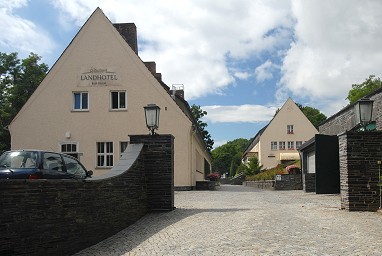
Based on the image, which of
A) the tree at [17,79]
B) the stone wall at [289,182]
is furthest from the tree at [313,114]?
the stone wall at [289,182]

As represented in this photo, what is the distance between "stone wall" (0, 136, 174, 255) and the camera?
20.7ft

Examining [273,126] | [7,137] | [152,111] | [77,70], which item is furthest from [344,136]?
[273,126]

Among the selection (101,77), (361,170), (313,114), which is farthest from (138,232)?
(313,114)

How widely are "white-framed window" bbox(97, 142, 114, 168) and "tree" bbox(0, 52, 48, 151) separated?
1887 centimetres

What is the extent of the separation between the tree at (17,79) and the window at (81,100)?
1717 cm

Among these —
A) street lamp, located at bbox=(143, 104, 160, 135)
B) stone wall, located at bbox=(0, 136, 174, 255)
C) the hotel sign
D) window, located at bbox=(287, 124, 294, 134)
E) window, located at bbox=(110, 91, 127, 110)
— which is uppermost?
the hotel sign

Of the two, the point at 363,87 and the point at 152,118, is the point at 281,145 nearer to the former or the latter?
the point at 363,87

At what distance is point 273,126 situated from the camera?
6394cm

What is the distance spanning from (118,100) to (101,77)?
67.5 inches

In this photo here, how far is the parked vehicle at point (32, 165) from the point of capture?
10633mm

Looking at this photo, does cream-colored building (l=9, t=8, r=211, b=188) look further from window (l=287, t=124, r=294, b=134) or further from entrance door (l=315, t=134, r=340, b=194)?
window (l=287, t=124, r=294, b=134)

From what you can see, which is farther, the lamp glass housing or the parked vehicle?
the lamp glass housing

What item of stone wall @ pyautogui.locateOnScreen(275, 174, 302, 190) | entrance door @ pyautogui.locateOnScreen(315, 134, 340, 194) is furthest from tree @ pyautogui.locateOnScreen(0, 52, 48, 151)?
entrance door @ pyautogui.locateOnScreen(315, 134, 340, 194)

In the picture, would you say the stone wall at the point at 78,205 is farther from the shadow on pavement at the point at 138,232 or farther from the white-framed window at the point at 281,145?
the white-framed window at the point at 281,145
